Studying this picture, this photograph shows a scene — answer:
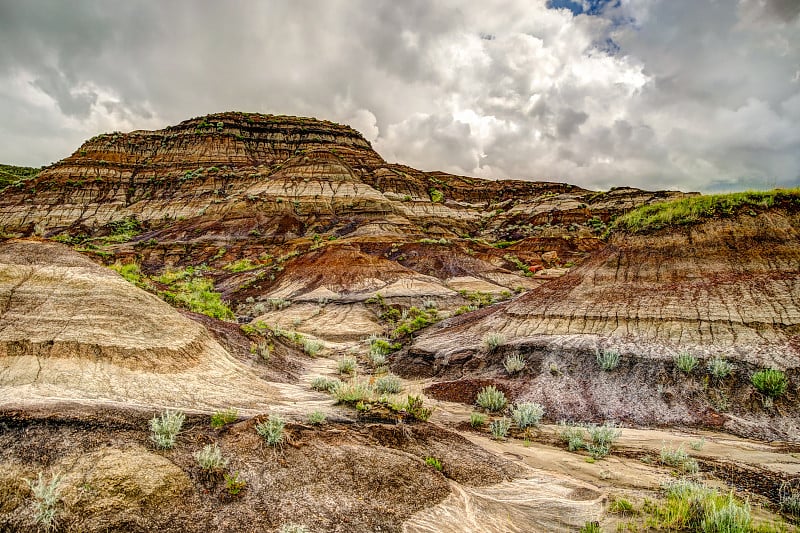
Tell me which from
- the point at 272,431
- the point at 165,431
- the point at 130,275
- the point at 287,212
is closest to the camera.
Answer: the point at 165,431

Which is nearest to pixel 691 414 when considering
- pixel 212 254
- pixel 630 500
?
pixel 630 500

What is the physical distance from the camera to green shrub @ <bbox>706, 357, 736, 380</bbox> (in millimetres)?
9999

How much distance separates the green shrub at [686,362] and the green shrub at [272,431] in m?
10.2

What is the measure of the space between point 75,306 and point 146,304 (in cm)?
161

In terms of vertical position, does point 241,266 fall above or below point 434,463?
above

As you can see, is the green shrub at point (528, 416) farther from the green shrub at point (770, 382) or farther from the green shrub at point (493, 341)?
the green shrub at point (770, 382)

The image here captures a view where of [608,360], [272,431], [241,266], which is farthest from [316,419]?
[241,266]

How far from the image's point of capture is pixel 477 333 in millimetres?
16781

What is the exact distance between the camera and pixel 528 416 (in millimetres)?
9898

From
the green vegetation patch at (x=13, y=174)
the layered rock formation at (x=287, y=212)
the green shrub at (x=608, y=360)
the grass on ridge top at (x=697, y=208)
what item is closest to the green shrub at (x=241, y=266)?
the layered rock formation at (x=287, y=212)

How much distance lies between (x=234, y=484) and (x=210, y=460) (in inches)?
17.5

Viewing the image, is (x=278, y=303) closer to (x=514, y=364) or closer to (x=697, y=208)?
(x=514, y=364)

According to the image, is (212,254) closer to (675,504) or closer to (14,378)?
(14,378)

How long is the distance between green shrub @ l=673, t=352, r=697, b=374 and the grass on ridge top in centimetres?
712
